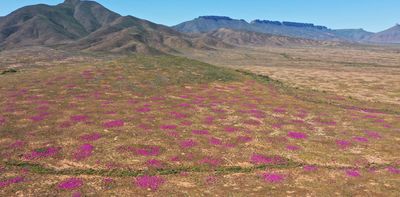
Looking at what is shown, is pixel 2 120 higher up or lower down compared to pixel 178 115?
higher up

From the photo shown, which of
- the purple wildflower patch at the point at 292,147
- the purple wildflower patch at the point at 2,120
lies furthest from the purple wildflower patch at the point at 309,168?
the purple wildflower patch at the point at 2,120

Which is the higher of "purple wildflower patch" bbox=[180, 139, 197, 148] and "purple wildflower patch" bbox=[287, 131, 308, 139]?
"purple wildflower patch" bbox=[180, 139, 197, 148]

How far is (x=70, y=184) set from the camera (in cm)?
3072

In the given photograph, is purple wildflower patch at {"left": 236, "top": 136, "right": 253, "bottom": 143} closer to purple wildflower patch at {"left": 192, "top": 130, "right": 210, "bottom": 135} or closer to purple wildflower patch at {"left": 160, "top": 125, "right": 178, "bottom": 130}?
purple wildflower patch at {"left": 192, "top": 130, "right": 210, "bottom": 135}

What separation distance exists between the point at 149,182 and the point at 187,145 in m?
12.0

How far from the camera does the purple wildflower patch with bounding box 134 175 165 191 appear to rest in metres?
30.8

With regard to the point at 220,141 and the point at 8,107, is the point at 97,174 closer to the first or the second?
→ the point at 220,141

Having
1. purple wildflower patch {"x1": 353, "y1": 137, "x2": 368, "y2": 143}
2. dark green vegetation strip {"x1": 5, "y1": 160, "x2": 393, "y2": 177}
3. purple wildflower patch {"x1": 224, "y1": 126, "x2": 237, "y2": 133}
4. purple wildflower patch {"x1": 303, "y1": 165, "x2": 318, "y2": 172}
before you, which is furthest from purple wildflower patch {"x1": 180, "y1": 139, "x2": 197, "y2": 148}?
purple wildflower patch {"x1": 353, "y1": 137, "x2": 368, "y2": 143}

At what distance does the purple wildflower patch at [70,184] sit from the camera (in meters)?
30.1

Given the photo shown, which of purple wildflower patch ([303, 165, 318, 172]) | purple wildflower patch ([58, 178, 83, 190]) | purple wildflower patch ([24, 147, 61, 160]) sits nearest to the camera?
purple wildflower patch ([58, 178, 83, 190])

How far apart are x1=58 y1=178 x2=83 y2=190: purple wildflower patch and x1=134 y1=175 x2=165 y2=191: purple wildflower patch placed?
5.35 metres

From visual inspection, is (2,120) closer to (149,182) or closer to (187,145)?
(187,145)

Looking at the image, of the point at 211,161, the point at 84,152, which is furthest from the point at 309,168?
the point at 84,152

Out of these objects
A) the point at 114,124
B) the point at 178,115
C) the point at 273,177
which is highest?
the point at 114,124
